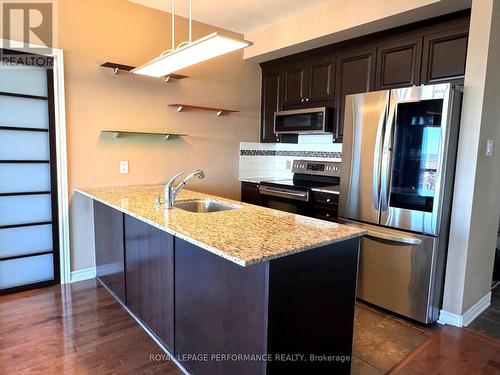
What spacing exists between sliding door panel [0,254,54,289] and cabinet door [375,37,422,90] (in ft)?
11.1

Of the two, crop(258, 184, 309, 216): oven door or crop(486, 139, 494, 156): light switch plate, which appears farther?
crop(258, 184, 309, 216): oven door

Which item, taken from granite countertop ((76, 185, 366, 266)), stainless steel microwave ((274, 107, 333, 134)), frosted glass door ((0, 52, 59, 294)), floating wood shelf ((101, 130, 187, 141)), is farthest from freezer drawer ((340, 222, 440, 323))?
frosted glass door ((0, 52, 59, 294))

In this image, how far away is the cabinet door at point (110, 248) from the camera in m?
2.61

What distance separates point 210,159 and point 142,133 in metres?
0.89

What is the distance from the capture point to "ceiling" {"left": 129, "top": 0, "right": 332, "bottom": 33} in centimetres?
313


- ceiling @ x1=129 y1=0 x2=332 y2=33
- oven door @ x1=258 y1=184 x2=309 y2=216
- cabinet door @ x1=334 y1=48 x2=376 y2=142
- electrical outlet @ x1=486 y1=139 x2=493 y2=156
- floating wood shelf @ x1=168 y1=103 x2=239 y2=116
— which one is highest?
ceiling @ x1=129 y1=0 x2=332 y2=33

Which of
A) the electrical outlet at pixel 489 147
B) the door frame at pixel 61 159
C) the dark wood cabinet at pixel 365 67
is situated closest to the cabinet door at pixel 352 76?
the dark wood cabinet at pixel 365 67

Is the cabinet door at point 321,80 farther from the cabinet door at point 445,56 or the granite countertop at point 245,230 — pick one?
the granite countertop at point 245,230

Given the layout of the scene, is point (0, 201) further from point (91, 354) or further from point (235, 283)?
point (235, 283)

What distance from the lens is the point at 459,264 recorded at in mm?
2443

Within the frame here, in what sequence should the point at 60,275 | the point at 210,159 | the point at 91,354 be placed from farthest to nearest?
the point at 210,159 → the point at 60,275 → the point at 91,354

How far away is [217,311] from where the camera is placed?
162cm

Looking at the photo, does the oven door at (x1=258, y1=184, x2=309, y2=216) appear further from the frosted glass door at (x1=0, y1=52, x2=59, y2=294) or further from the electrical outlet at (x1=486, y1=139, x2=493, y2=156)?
the frosted glass door at (x1=0, y1=52, x2=59, y2=294)

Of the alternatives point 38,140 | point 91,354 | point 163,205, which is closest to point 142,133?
point 38,140
